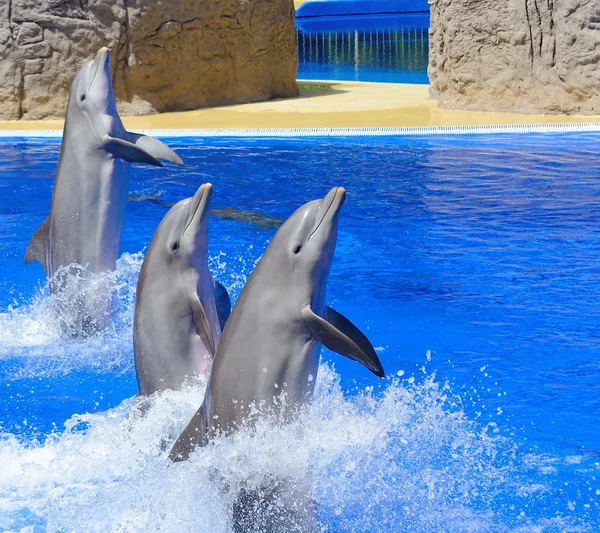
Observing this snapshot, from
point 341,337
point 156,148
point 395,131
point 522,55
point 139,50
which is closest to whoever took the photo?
point 341,337

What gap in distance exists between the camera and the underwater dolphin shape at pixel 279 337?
3.30 m

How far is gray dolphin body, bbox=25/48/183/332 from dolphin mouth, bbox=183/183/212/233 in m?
1.43

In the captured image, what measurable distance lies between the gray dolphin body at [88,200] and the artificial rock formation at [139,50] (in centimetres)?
845

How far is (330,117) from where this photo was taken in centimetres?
1291

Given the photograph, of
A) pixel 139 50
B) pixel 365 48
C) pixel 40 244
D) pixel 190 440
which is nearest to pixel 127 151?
pixel 40 244

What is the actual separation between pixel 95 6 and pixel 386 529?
1132 centimetres

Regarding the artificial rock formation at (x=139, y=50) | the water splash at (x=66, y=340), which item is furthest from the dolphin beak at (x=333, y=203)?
the artificial rock formation at (x=139, y=50)

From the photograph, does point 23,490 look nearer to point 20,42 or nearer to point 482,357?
point 482,357

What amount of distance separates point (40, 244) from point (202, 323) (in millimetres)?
1892

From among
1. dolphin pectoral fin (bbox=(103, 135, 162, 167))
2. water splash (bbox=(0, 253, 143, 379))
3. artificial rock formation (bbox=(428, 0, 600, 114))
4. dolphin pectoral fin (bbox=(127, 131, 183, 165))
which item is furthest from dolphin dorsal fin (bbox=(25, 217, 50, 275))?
artificial rock formation (bbox=(428, 0, 600, 114))

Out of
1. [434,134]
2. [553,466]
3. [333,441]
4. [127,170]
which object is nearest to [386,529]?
[333,441]

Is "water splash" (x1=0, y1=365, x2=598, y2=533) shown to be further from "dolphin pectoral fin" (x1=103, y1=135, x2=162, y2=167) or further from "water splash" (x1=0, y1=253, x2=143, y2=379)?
"dolphin pectoral fin" (x1=103, y1=135, x2=162, y2=167)

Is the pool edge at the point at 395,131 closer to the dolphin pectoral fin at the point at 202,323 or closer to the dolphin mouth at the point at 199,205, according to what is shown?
the dolphin mouth at the point at 199,205

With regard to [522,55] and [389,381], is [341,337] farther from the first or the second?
[522,55]
